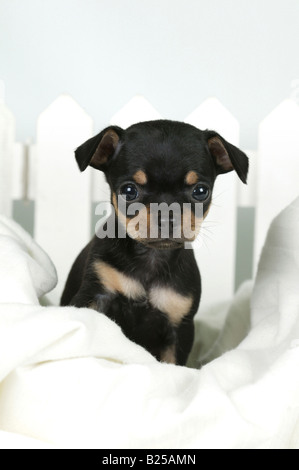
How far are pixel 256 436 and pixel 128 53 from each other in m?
2.14

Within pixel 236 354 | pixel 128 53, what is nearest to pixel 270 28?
pixel 128 53

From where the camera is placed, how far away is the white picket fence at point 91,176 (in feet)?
9.41

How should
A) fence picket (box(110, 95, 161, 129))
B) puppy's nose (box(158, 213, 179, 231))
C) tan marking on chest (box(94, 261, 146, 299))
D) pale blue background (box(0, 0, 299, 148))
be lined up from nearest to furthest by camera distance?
puppy's nose (box(158, 213, 179, 231)) < tan marking on chest (box(94, 261, 146, 299)) < fence picket (box(110, 95, 161, 129)) < pale blue background (box(0, 0, 299, 148))

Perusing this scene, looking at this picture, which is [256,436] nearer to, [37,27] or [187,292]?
[187,292]

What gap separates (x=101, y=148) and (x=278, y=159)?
115cm

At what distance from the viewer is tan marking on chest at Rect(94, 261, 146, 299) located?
6.42ft

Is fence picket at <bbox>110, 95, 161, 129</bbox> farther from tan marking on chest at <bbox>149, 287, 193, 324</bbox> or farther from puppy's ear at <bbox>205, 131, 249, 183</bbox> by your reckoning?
tan marking on chest at <bbox>149, 287, 193, 324</bbox>

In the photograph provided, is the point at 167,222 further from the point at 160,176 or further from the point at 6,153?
the point at 6,153

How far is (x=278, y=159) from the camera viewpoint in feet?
9.47

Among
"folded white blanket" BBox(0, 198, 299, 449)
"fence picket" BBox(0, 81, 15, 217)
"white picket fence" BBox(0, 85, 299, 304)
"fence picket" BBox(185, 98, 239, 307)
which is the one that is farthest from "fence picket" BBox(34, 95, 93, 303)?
"folded white blanket" BBox(0, 198, 299, 449)

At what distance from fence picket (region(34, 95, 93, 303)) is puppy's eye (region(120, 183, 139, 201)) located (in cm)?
103

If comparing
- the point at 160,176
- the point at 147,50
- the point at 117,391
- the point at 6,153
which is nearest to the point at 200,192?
the point at 160,176

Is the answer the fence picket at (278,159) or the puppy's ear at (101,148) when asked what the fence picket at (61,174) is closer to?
the fence picket at (278,159)

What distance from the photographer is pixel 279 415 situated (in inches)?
52.8
